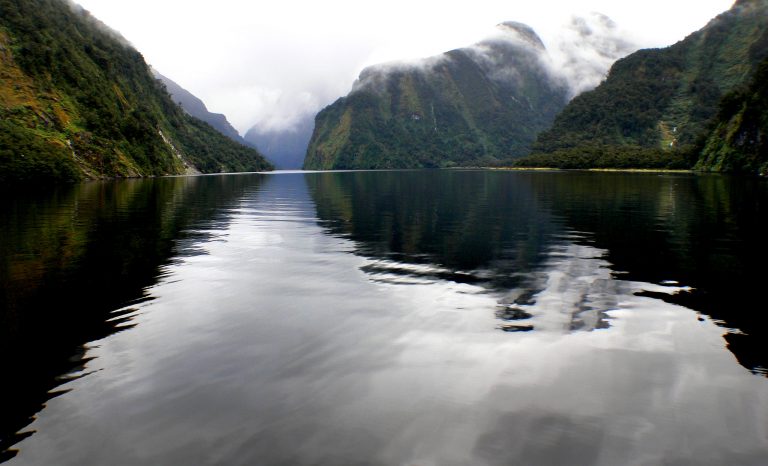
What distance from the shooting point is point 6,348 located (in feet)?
49.2

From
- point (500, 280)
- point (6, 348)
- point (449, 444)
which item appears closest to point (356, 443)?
point (449, 444)

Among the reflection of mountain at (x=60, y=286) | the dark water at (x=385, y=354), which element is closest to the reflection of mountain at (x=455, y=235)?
the dark water at (x=385, y=354)

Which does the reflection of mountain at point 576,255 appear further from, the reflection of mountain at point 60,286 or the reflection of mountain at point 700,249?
the reflection of mountain at point 60,286

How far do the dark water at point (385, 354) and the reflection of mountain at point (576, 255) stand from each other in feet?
0.73

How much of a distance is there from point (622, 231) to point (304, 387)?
36416 millimetres

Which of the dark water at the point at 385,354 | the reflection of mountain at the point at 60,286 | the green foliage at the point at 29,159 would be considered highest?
the green foliage at the point at 29,159

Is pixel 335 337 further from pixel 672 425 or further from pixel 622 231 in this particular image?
pixel 622 231

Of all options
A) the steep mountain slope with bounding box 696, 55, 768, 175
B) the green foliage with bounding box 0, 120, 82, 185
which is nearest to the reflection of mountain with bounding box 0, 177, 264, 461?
the green foliage with bounding box 0, 120, 82, 185

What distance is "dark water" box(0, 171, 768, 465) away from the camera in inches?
394

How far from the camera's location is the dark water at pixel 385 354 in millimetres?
10016

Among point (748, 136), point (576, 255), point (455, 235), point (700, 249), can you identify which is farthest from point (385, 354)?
point (748, 136)

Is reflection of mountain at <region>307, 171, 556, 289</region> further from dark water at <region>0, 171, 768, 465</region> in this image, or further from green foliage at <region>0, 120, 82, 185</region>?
green foliage at <region>0, 120, 82, 185</region>

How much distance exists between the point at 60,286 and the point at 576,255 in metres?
28.0

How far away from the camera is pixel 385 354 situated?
14.9 m
